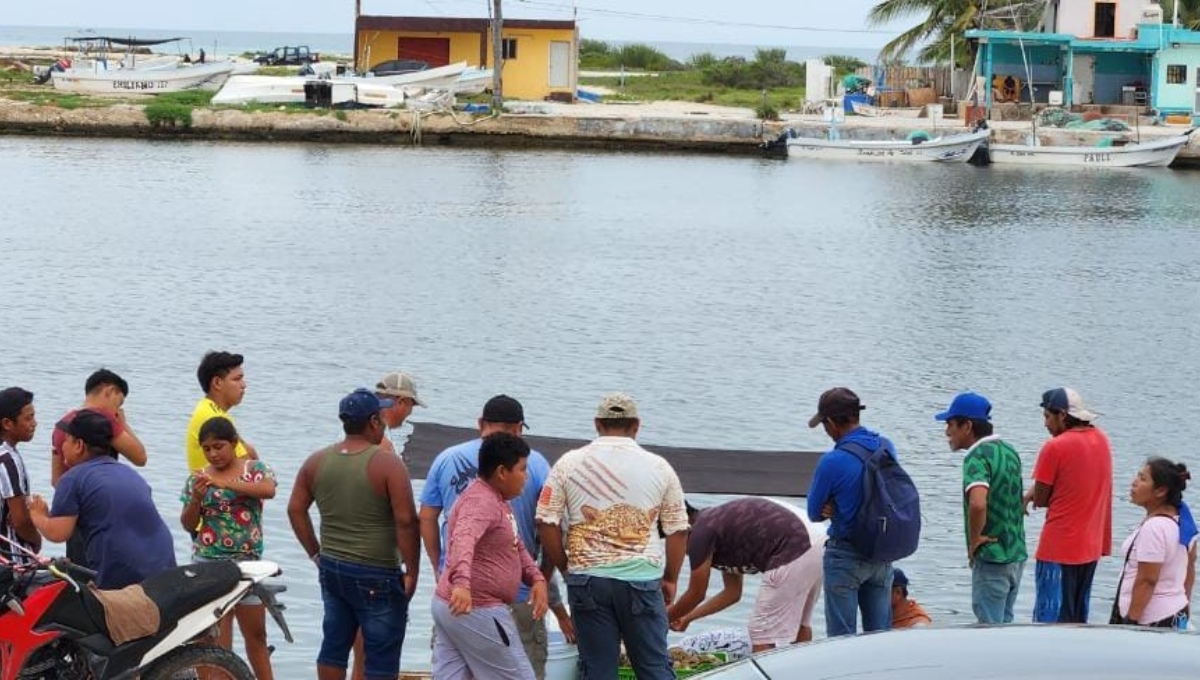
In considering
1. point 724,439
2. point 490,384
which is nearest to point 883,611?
point 724,439

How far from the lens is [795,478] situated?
11.0 meters

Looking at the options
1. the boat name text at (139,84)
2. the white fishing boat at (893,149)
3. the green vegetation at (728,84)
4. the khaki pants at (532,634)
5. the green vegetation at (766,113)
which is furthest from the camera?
the green vegetation at (728,84)

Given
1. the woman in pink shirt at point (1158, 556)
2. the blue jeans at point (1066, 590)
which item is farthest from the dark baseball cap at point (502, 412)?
the blue jeans at point (1066, 590)

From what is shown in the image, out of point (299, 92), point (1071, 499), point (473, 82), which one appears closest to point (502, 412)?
point (1071, 499)

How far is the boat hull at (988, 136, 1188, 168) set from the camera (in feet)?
210

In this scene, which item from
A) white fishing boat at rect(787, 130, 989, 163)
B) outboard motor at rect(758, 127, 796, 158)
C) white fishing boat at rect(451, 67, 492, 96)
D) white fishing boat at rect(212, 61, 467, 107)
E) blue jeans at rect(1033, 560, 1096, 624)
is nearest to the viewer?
blue jeans at rect(1033, 560, 1096, 624)

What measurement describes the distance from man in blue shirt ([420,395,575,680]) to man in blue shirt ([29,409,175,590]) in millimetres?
1190

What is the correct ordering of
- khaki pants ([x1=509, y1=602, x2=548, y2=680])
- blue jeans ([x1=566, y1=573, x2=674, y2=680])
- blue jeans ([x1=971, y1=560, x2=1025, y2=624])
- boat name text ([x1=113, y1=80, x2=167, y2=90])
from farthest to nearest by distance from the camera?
1. boat name text ([x1=113, y1=80, x2=167, y2=90])
2. blue jeans ([x1=971, y1=560, x2=1025, y2=624])
3. khaki pants ([x1=509, y1=602, x2=548, y2=680])
4. blue jeans ([x1=566, y1=573, x2=674, y2=680])

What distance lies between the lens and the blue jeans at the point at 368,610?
8352 mm

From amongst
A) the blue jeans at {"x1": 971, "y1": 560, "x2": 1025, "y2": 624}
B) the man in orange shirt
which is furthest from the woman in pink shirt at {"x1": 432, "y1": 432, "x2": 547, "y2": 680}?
the blue jeans at {"x1": 971, "y1": 560, "x2": 1025, "y2": 624}

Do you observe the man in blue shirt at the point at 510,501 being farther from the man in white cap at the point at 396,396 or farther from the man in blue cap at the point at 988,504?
the man in blue cap at the point at 988,504

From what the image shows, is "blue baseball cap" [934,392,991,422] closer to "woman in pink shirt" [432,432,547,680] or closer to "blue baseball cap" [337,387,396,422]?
"woman in pink shirt" [432,432,547,680]

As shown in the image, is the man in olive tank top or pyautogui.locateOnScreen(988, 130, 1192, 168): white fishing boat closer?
the man in olive tank top

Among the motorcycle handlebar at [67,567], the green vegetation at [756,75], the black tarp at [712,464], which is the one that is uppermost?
the green vegetation at [756,75]
